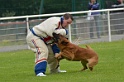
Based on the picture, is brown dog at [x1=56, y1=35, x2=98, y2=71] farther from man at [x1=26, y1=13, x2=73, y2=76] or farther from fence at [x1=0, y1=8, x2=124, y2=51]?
fence at [x1=0, y1=8, x2=124, y2=51]

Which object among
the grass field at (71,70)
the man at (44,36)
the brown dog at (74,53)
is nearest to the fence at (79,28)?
the grass field at (71,70)

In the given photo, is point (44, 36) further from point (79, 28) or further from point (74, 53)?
point (79, 28)

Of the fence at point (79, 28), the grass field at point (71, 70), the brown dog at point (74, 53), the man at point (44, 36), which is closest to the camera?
the grass field at point (71, 70)

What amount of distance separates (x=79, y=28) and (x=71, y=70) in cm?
879

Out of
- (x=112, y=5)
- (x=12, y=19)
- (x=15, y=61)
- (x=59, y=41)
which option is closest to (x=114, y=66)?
(x=59, y=41)

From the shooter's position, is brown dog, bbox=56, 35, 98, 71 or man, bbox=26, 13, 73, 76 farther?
brown dog, bbox=56, 35, 98, 71

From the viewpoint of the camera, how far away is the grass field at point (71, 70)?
10828 mm

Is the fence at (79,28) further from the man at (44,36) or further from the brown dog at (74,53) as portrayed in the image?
the man at (44,36)

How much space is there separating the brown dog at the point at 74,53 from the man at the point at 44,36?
24 cm

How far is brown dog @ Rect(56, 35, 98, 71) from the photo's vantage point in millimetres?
11641

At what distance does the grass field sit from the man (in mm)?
323

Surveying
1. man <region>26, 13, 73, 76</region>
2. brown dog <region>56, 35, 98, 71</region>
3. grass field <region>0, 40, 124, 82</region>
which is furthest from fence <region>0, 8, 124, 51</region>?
man <region>26, 13, 73, 76</region>

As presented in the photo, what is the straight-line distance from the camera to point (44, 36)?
38.5ft

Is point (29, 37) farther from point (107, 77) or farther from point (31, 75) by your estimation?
point (107, 77)
